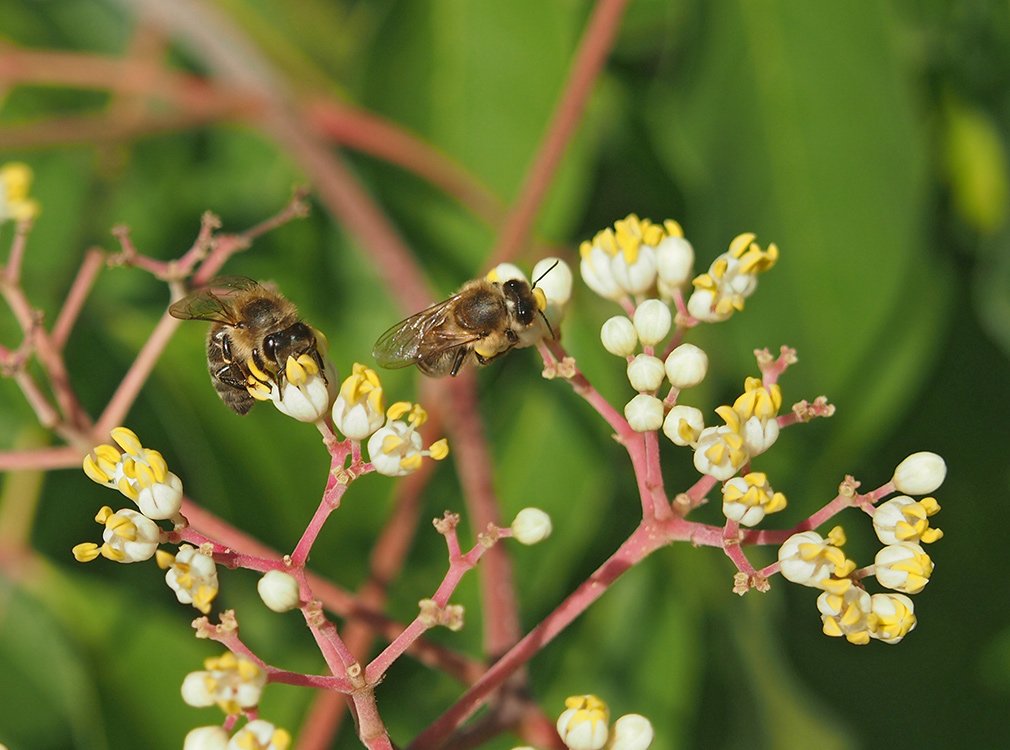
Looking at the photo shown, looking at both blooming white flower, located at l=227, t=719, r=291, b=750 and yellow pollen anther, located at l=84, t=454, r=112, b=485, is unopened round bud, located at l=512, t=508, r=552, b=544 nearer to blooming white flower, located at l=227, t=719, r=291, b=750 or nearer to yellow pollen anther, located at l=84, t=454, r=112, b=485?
blooming white flower, located at l=227, t=719, r=291, b=750

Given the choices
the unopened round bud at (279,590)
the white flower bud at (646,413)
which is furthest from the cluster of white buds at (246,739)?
the white flower bud at (646,413)

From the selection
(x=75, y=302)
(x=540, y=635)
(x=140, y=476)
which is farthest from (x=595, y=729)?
(x=75, y=302)

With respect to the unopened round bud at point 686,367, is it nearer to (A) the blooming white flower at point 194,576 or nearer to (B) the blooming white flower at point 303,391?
(B) the blooming white flower at point 303,391

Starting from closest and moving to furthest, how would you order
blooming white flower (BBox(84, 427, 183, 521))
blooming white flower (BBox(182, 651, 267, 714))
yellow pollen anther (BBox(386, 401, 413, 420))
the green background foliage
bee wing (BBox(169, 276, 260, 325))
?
blooming white flower (BBox(182, 651, 267, 714)) → blooming white flower (BBox(84, 427, 183, 521)) → yellow pollen anther (BBox(386, 401, 413, 420)) → bee wing (BBox(169, 276, 260, 325)) → the green background foliage

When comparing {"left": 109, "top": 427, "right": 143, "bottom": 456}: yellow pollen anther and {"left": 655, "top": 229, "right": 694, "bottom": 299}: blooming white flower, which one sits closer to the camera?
{"left": 109, "top": 427, "right": 143, "bottom": 456}: yellow pollen anther

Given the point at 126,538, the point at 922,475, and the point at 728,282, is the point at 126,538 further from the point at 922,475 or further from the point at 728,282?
the point at 922,475

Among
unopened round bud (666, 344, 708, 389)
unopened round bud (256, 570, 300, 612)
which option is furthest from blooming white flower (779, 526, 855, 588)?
unopened round bud (256, 570, 300, 612)
